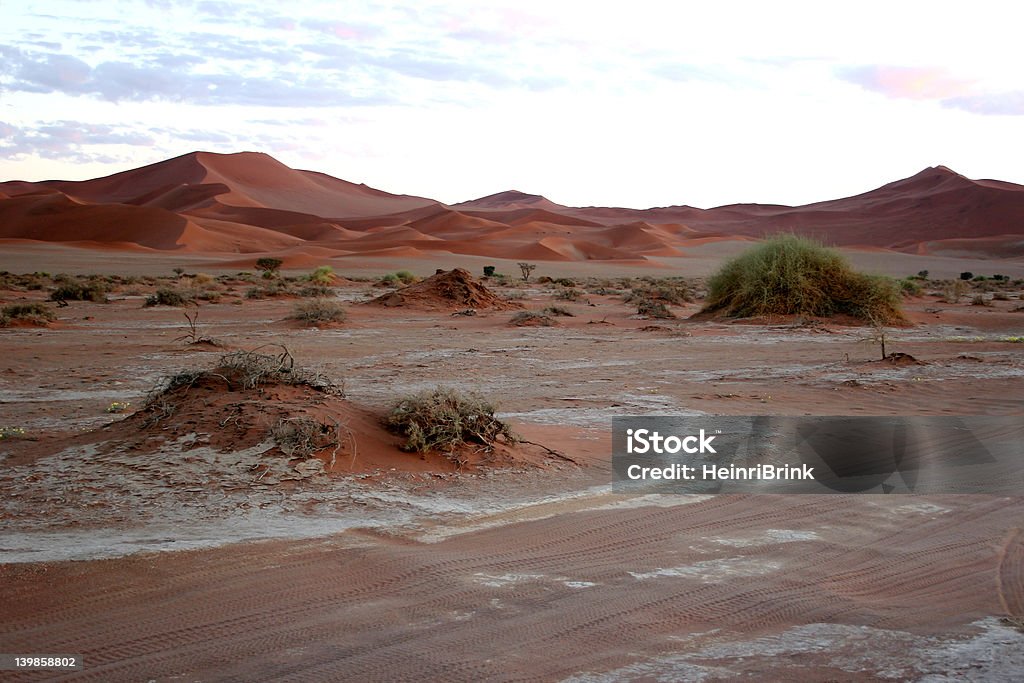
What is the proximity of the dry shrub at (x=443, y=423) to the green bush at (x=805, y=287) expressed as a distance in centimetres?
1687

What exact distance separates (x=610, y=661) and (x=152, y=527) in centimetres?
347

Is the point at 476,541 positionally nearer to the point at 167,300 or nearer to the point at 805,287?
the point at 805,287

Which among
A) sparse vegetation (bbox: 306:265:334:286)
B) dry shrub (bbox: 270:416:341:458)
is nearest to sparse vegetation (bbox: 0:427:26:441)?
dry shrub (bbox: 270:416:341:458)

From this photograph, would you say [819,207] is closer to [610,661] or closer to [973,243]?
[973,243]

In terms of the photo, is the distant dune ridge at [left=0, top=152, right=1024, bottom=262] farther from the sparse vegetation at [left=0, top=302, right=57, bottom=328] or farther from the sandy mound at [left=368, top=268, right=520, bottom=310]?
the sparse vegetation at [left=0, top=302, right=57, bottom=328]

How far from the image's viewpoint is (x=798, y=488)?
7.69 meters

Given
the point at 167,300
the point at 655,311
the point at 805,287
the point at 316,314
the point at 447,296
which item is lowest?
the point at 316,314

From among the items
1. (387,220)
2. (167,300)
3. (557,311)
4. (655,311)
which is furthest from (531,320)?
(387,220)

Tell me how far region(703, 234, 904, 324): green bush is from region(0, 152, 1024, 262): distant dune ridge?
36.6 metres

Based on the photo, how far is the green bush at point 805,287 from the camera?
2359 cm

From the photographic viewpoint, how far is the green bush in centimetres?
2359

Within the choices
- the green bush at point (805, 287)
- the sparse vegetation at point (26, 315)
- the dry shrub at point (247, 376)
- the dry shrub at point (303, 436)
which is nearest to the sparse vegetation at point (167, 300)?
the sparse vegetation at point (26, 315)

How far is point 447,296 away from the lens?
28047 millimetres

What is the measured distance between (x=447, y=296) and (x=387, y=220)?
115 meters
